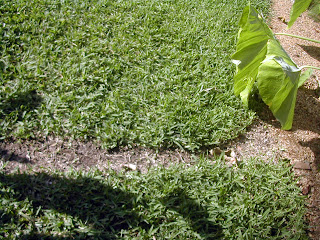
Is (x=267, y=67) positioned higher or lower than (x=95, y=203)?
higher

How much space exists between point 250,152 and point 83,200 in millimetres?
1584

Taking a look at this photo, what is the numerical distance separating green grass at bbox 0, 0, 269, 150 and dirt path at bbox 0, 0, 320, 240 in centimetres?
10

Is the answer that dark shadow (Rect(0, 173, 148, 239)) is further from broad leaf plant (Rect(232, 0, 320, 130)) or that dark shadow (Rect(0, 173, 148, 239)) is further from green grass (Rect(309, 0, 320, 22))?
green grass (Rect(309, 0, 320, 22))

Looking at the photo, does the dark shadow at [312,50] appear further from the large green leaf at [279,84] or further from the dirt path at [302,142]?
the large green leaf at [279,84]

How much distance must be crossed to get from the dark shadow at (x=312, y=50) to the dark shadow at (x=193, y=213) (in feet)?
9.12

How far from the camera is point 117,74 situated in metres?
3.35

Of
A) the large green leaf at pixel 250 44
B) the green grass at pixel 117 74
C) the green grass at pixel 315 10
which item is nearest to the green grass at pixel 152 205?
the green grass at pixel 117 74

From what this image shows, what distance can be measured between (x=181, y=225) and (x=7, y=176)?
138 cm

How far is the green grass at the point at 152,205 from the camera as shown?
7.45 feet

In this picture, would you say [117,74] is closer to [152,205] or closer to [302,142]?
[152,205]

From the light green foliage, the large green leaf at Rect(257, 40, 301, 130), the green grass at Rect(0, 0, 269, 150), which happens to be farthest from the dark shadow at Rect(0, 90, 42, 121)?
the large green leaf at Rect(257, 40, 301, 130)

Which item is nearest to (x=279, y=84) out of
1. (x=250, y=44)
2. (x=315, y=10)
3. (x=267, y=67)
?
(x=267, y=67)

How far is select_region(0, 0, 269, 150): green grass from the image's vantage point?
290 cm

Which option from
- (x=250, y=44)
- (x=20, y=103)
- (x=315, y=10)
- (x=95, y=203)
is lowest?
(x=95, y=203)
